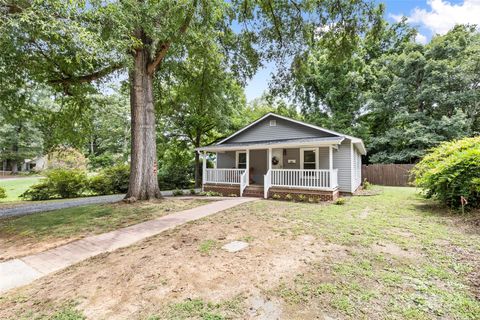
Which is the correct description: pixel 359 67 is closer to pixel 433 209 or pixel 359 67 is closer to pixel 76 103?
pixel 433 209

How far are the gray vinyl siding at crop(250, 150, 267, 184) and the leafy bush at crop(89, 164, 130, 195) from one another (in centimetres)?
818

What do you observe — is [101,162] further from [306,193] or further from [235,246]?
[235,246]

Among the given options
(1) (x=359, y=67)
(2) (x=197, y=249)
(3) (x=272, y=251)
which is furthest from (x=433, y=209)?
(1) (x=359, y=67)

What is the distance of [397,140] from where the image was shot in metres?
18.6

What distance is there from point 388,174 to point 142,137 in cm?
1651

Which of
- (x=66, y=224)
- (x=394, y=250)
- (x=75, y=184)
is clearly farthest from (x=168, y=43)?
(x=75, y=184)

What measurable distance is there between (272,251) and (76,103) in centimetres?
1149

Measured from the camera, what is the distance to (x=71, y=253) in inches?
171

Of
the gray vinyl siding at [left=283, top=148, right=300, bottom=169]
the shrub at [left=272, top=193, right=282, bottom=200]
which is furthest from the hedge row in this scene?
the gray vinyl siding at [left=283, top=148, right=300, bottom=169]

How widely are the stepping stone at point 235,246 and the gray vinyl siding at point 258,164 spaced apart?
9.27 m

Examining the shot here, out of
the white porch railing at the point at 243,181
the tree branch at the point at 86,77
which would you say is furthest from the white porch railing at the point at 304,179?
the tree branch at the point at 86,77

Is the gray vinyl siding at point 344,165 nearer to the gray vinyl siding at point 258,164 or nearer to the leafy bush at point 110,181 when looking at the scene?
the gray vinyl siding at point 258,164

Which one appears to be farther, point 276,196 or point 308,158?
point 308,158

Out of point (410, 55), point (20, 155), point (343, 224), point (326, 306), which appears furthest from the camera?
point (20, 155)
